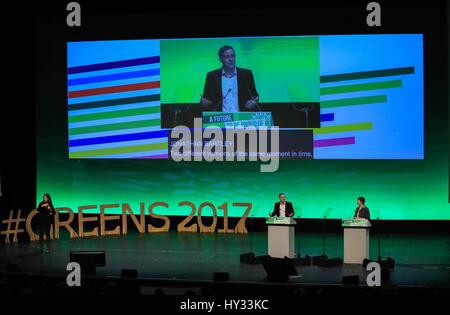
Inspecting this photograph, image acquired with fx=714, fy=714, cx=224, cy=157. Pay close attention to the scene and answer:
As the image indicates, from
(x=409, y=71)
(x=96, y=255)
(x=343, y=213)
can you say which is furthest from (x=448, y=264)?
(x=96, y=255)

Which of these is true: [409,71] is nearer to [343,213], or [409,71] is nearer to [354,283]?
[343,213]

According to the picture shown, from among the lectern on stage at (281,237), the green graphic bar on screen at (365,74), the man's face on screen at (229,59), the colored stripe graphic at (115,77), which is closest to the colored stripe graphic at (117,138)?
the colored stripe graphic at (115,77)

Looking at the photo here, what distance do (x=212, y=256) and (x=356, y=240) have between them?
2.68 metres

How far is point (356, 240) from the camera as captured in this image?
11680 mm

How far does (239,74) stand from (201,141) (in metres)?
1.67

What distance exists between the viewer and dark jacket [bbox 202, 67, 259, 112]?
15.3m

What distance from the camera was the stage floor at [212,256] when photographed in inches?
432

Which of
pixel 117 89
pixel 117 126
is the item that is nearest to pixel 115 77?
pixel 117 89

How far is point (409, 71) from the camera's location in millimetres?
15062

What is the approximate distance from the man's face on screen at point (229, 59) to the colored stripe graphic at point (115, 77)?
1539 millimetres

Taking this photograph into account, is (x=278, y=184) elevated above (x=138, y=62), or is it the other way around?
(x=138, y=62)

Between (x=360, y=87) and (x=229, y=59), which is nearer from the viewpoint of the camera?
(x=360, y=87)

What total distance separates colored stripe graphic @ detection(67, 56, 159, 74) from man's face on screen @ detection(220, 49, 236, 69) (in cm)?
153

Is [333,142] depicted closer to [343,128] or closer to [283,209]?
[343,128]
